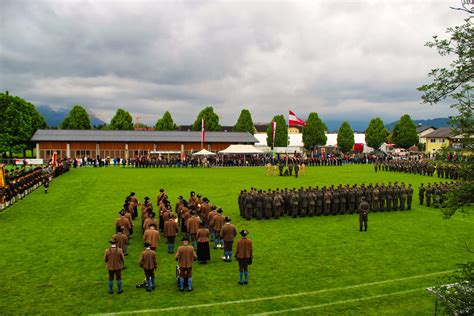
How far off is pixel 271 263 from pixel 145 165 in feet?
129

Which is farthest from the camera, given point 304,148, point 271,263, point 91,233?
point 304,148

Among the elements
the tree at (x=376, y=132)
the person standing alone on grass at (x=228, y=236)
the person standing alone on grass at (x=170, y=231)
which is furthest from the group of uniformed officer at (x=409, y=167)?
the tree at (x=376, y=132)

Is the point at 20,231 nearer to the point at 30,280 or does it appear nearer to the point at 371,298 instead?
the point at 30,280

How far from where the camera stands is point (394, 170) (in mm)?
45031

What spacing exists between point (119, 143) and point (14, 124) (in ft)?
62.7

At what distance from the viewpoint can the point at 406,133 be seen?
272ft

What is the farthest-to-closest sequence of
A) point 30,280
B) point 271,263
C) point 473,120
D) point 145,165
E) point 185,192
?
1. point 145,165
2. point 185,192
3. point 271,263
4. point 30,280
5. point 473,120

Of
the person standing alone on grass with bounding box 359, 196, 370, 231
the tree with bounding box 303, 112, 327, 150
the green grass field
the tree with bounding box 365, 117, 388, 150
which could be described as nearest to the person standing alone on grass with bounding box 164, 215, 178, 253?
the green grass field

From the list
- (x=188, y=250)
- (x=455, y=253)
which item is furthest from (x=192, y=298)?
(x=455, y=253)

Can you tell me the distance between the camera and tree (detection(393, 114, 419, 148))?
8269 cm

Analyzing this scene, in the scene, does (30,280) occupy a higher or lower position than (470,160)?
lower

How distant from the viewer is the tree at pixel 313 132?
8336cm

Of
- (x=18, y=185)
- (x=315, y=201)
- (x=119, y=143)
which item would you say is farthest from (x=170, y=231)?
(x=119, y=143)

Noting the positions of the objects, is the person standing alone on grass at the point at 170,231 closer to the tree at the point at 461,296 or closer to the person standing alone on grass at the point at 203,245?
the person standing alone on grass at the point at 203,245
